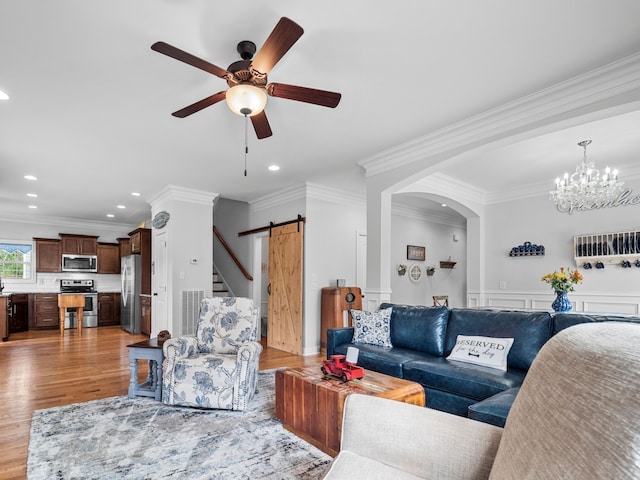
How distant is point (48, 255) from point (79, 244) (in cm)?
66

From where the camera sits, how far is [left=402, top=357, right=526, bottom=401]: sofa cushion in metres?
2.50

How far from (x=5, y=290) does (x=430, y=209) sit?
31.4ft

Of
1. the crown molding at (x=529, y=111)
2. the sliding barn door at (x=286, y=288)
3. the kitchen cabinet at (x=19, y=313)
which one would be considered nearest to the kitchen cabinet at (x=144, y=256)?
the sliding barn door at (x=286, y=288)

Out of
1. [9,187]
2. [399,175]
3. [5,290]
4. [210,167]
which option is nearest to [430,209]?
[399,175]

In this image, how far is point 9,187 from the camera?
588 centimetres

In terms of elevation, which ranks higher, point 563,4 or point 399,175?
point 563,4

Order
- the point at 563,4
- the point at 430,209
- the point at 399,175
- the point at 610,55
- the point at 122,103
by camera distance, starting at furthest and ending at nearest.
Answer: the point at 430,209, the point at 399,175, the point at 122,103, the point at 610,55, the point at 563,4

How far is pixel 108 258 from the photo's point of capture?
9.30 meters

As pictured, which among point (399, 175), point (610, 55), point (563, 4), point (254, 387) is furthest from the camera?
point (399, 175)

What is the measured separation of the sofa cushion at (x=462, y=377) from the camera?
250 centimetres

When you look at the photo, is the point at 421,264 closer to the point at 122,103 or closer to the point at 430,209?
the point at 430,209

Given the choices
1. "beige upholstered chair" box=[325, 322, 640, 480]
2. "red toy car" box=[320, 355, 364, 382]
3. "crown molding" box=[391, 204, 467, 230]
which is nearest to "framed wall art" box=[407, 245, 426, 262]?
"crown molding" box=[391, 204, 467, 230]

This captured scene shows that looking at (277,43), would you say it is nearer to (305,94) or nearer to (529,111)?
(305,94)

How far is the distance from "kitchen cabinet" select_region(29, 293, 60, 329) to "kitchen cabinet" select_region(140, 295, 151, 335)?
2.55m
